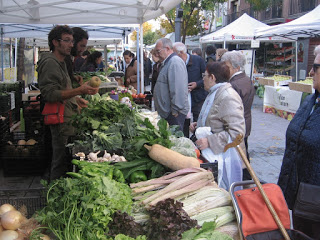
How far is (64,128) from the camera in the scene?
4.52 m

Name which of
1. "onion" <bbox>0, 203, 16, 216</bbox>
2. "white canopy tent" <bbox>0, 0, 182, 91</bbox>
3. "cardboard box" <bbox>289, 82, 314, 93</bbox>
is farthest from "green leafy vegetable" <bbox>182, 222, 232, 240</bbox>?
"cardboard box" <bbox>289, 82, 314, 93</bbox>

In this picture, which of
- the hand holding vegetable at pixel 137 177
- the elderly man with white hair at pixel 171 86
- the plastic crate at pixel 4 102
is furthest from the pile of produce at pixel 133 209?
the plastic crate at pixel 4 102

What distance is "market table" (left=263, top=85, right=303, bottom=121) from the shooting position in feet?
35.7

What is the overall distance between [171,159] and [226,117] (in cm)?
123

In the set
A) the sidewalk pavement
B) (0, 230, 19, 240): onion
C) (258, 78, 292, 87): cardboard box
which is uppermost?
(258, 78, 292, 87): cardboard box

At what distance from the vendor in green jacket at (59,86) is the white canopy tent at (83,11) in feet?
6.94

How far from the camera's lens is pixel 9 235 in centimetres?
232

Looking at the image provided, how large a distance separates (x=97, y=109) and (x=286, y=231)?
2.62 metres

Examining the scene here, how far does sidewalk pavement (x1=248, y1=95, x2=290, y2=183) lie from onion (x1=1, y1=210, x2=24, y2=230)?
444 centimetres

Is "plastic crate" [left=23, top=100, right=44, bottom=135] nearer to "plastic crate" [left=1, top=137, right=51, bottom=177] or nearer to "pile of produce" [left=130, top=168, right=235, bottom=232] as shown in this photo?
"plastic crate" [left=1, top=137, right=51, bottom=177]

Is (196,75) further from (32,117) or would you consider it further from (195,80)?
(32,117)

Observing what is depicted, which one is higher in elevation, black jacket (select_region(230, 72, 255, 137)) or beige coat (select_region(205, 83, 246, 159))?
black jacket (select_region(230, 72, 255, 137))

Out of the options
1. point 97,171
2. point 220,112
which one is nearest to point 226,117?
point 220,112

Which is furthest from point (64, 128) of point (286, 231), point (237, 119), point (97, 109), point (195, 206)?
point (286, 231)
